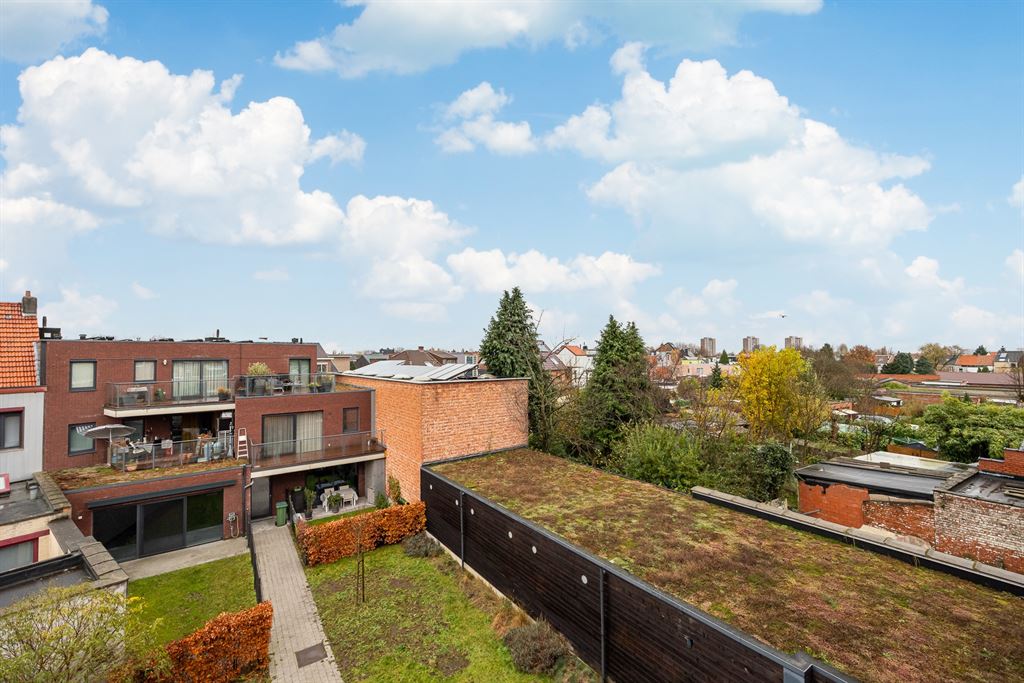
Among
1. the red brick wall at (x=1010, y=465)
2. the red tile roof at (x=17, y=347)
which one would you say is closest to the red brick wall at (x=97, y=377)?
the red tile roof at (x=17, y=347)

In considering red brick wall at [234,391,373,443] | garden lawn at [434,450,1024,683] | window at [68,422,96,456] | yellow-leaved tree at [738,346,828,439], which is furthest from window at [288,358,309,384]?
yellow-leaved tree at [738,346,828,439]

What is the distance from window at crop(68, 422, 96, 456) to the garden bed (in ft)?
37.8

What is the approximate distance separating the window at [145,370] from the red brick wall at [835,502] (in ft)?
85.4

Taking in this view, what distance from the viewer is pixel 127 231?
58.7 ft

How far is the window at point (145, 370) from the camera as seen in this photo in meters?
18.1

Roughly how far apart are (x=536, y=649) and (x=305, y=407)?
13465 mm

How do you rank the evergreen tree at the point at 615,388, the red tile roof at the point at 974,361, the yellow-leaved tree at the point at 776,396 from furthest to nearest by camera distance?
the red tile roof at the point at 974,361, the yellow-leaved tree at the point at 776,396, the evergreen tree at the point at 615,388

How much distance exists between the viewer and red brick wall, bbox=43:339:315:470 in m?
15.9

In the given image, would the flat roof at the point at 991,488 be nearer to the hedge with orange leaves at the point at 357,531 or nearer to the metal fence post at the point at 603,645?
the metal fence post at the point at 603,645

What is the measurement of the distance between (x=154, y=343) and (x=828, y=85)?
89.6ft

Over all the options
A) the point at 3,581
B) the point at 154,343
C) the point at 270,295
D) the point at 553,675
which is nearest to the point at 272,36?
the point at 270,295

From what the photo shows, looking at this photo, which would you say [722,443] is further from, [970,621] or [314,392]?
[314,392]

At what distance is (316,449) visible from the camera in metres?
16.7

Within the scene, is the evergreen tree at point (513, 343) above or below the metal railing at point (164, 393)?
above
